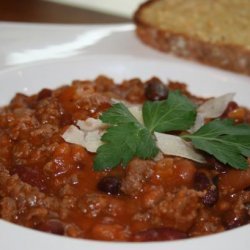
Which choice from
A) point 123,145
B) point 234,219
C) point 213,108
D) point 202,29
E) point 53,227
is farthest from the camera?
point 202,29

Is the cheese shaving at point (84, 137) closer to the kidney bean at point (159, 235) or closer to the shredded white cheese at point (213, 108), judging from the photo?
the kidney bean at point (159, 235)

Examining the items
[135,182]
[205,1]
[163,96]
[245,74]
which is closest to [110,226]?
[135,182]

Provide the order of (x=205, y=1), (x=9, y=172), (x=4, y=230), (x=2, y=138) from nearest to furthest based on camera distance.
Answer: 1. (x=4, y=230)
2. (x=9, y=172)
3. (x=2, y=138)
4. (x=205, y=1)

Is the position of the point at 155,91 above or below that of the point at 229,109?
above

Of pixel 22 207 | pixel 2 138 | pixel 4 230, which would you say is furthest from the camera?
pixel 2 138

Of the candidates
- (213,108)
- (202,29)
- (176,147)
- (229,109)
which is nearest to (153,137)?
(176,147)

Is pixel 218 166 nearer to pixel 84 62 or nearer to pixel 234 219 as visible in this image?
pixel 234 219

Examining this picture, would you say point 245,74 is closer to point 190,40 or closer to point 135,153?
point 190,40
